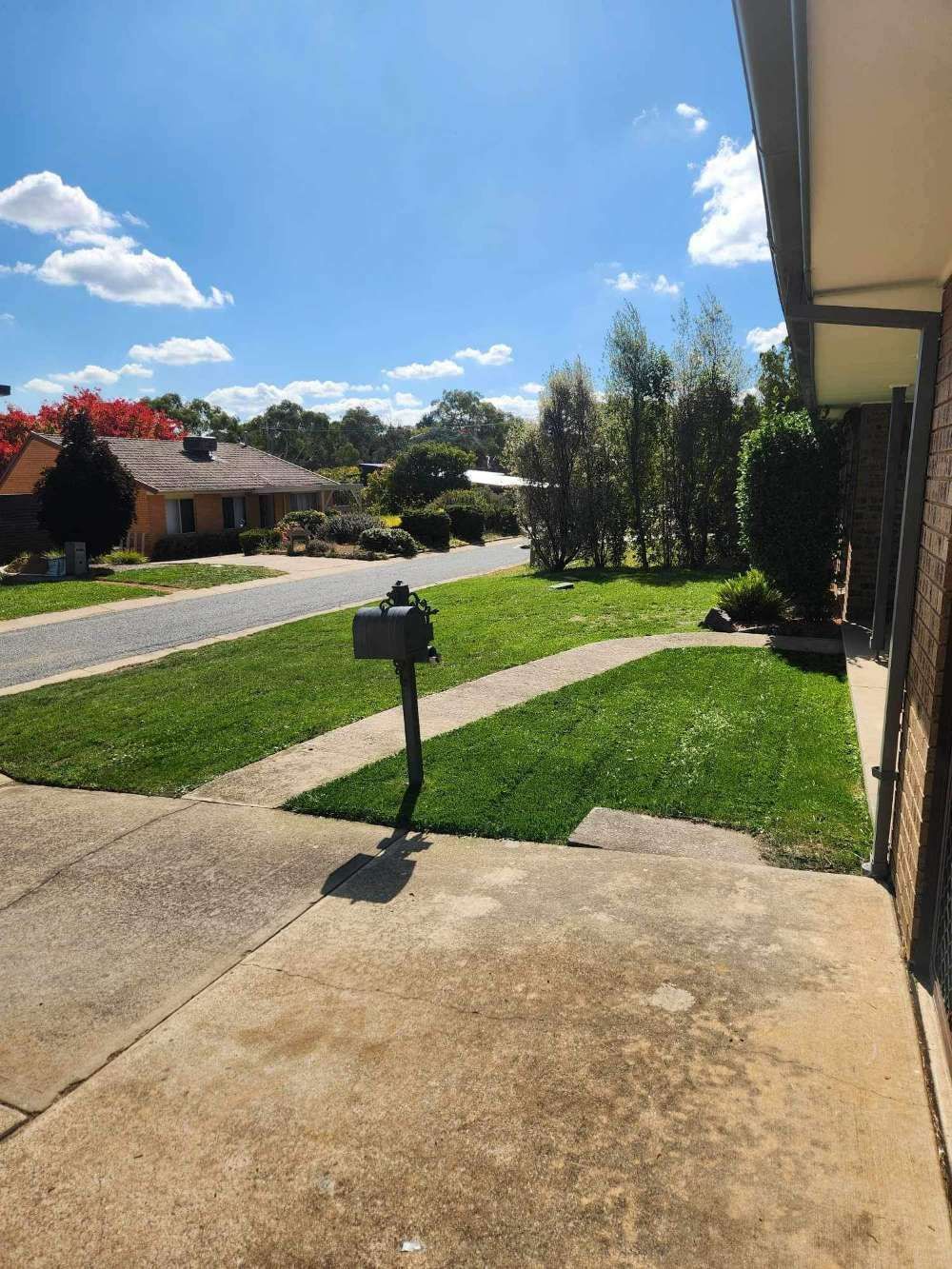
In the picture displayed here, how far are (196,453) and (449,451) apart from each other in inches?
670

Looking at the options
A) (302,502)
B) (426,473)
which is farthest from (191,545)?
(426,473)

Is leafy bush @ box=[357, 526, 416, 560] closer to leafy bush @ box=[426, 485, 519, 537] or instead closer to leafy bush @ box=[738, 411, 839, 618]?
leafy bush @ box=[426, 485, 519, 537]

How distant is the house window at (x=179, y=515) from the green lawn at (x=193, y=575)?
554 centimetres

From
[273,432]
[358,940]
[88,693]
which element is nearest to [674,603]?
[88,693]

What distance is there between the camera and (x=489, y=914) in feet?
13.3

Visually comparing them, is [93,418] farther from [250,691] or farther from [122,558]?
[250,691]

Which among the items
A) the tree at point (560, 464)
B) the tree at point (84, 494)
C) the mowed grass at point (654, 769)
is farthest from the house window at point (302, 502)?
the mowed grass at point (654, 769)

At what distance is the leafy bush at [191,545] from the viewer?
29.3 metres

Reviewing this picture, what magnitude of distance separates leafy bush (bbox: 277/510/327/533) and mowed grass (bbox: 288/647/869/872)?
26.2 m

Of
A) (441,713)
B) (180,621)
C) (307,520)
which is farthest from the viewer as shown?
(307,520)

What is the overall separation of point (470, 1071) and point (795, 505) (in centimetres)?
950

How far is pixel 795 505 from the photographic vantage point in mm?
10766

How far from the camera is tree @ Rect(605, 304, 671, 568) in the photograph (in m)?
21.4

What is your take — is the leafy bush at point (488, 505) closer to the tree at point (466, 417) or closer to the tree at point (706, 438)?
the tree at point (706, 438)
